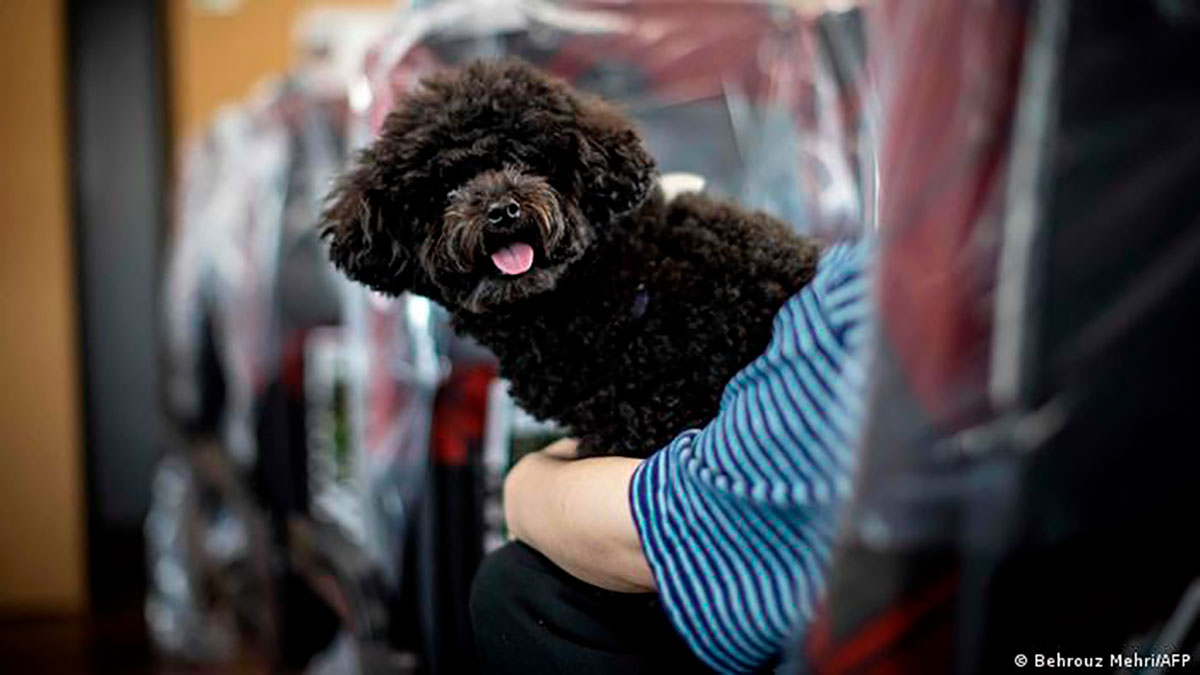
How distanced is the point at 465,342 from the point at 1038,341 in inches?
25.1

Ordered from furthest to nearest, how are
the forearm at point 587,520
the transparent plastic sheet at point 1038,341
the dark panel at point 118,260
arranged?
the dark panel at point 118,260
the forearm at point 587,520
the transparent plastic sheet at point 1038,341

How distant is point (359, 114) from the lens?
3.30 feet

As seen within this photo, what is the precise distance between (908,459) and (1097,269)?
108mm

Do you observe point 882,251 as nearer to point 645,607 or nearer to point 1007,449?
point 1007,449

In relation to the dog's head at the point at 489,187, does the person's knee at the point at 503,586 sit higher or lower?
lower

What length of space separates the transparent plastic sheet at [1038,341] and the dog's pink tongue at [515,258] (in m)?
0.25

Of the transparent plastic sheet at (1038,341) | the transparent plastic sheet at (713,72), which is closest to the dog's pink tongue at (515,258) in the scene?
the transparent plastic sheet at (1038,341)

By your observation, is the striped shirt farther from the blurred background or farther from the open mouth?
the open mouth

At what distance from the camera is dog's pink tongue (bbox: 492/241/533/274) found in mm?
673

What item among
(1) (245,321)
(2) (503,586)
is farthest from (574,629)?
(1) (245,321)

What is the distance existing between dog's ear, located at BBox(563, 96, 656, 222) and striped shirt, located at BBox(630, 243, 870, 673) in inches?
5.0

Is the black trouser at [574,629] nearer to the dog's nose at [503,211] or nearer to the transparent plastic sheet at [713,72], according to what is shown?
the dog's nose at [503,211]

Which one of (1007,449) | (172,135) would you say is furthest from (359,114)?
(172,135)

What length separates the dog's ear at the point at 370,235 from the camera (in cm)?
71
